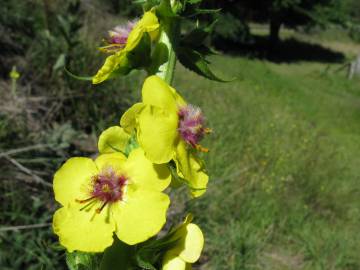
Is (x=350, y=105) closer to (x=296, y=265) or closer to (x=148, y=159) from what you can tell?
(x=296, y=265)

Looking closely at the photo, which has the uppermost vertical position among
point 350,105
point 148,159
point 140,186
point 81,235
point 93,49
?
point 148,159

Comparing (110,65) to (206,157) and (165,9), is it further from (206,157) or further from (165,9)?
(206,157)

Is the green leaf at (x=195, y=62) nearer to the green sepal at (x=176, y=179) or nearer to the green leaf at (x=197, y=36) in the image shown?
the green leaf at (x=197, y=36)

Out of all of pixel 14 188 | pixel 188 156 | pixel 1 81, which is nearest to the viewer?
pixel 188 156

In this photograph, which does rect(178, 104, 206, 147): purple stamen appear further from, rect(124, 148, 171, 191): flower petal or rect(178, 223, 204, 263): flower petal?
rect(178, 223, 204, 263): flower petal

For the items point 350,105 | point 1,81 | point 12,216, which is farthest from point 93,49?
point 350,105

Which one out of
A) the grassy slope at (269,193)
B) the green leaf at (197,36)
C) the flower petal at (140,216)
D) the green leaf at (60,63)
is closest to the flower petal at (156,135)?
the flower petal at (140,216)
